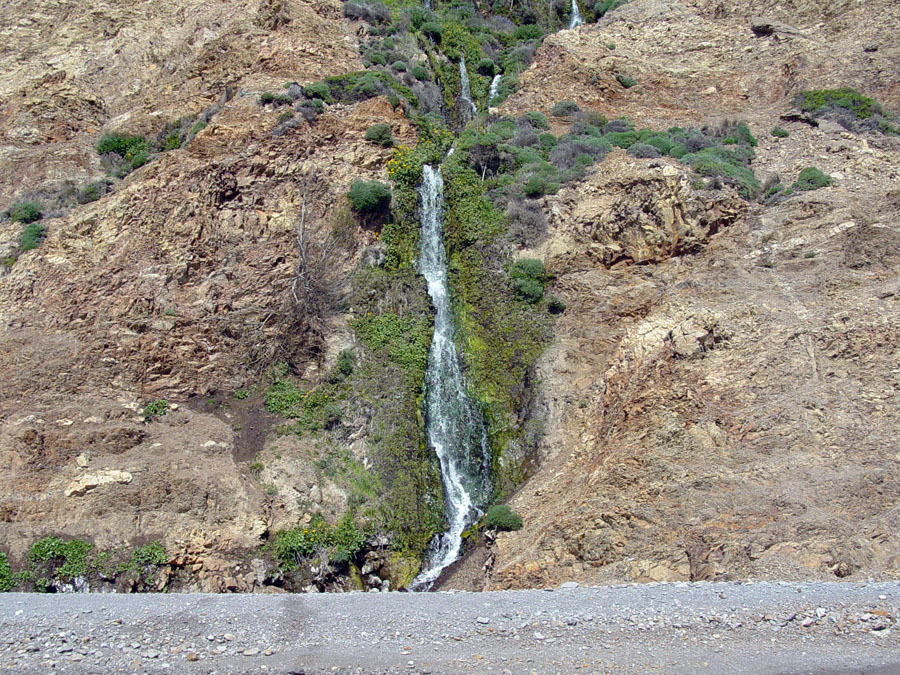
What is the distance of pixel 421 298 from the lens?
78.5 ft

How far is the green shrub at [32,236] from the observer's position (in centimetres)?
2238

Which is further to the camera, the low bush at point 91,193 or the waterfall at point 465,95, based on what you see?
the waterfall at point 465,95

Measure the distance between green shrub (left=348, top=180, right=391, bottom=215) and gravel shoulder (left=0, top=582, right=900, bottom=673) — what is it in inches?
612

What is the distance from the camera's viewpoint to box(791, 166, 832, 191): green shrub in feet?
71.8

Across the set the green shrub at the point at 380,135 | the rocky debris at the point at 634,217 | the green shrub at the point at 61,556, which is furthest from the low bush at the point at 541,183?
the green shrub at the point at 61,556

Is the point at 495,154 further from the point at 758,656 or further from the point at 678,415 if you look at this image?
the point at 758,656

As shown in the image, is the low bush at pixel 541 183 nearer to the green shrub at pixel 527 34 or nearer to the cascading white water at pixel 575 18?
the green shrub at pixel 527 34

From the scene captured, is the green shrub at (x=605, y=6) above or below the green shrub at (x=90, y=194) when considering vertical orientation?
above

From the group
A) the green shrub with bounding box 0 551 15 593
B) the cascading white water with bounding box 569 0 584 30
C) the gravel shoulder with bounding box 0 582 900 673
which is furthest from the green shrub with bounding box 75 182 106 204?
the cascading white water with bounding box 569 0 584 30

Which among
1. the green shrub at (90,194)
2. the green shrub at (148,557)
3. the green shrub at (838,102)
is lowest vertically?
the green shrub at (148,557)

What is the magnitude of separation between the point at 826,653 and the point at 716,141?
22.2 m

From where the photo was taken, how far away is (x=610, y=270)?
74.3ft

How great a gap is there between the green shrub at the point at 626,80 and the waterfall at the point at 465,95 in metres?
6.99

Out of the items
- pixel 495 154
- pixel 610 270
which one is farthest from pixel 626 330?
pixel 495 154
